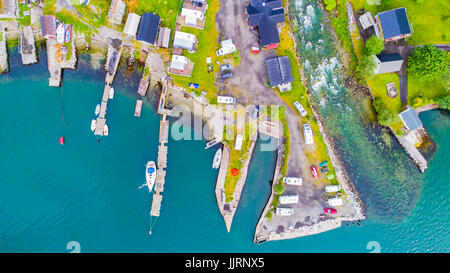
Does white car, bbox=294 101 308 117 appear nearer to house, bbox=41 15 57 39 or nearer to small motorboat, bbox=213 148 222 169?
small motorboat, bbox=213 148 222 169

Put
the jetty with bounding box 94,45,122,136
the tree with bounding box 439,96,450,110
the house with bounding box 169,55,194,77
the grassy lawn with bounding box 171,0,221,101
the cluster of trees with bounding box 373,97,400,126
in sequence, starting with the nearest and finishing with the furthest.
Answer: the cluster of trees with bounding box 373,97,400,126 → the tree with bounding box 439,96,450,110 → the house with bounding box 169,55,194,77 → the grassy lawn with bounding box 171,0,221,101 → the jetty with bounding box 94,45,122,136

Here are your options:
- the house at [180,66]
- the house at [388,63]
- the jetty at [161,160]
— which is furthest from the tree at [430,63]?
the jetty at [161,160]

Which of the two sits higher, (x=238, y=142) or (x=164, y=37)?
(x=164, y=37)

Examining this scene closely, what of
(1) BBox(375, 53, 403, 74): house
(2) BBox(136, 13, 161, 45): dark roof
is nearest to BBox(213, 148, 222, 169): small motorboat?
(2) BBox(136, 13, 161, 45): dark roof

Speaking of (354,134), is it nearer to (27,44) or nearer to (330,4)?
(330,4)

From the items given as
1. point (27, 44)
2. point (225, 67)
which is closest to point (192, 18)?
point (225, 67)

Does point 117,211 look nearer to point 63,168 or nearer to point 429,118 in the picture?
point 63,168
